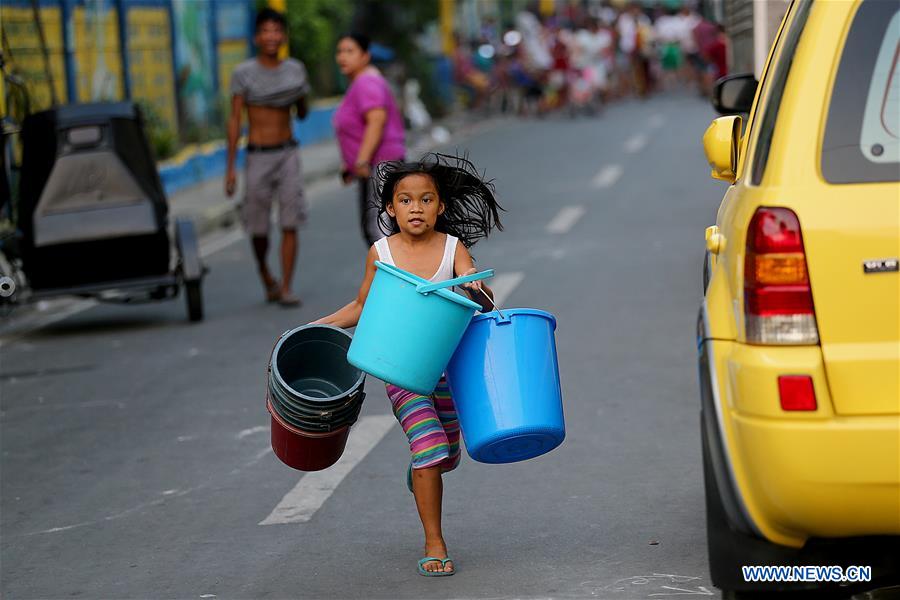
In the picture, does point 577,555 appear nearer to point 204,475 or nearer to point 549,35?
point 204,475

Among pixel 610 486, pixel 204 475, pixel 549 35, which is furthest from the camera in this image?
pixel 549 35

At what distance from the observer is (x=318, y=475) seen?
6672mm

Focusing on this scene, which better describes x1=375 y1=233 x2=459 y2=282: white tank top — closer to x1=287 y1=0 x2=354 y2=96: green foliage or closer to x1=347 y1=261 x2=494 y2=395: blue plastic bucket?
x1=347 y1=261 x2=494 y2=395: blue plastic bucket

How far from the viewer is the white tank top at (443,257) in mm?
5227

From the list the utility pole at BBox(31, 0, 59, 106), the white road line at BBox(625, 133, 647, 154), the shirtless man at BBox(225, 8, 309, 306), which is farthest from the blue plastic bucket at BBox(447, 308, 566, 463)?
the white road line at BBox(625, 133, 647, 154)

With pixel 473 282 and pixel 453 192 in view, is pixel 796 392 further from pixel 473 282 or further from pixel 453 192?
pixel 453 192

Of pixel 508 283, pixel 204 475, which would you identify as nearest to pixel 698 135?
pixel 508 283

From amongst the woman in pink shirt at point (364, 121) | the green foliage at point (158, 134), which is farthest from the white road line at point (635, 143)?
the woman in pink shirt at point (364, 121)

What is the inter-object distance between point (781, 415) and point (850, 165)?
615 millimetres

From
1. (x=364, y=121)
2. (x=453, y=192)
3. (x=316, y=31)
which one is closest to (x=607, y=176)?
(x=316, y=31)

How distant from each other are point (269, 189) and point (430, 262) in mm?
6181

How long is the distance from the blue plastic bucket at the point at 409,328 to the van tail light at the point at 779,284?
1.06 m

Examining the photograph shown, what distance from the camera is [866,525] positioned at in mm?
3836

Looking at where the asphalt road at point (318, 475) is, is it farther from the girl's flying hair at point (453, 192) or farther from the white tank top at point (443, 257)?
the girl's flying hair at point (453, 192)
